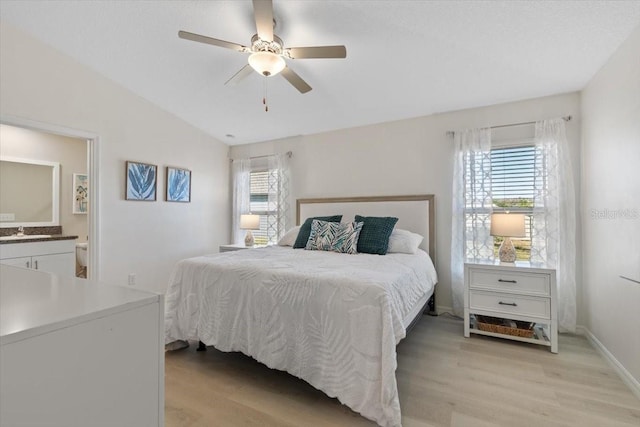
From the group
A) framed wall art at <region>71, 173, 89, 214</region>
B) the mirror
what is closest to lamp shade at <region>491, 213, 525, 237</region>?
framed wall art at <region>71, 173, 89, 214</region>

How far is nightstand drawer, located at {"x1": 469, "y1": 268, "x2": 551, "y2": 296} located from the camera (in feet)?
8.53

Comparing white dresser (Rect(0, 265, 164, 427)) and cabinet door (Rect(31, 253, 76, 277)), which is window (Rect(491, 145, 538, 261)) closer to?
white dresser (Rect(0, 265, 164, 427))

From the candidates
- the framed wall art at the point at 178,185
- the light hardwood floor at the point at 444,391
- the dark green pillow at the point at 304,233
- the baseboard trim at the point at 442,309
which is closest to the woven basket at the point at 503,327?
the light hardwood floor at the point at 444,391

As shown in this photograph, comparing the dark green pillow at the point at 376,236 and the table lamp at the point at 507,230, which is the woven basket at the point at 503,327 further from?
the dark green pillow at the point at 376,236

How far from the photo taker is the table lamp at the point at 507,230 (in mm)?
2770

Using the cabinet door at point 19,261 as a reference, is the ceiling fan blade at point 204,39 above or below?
above

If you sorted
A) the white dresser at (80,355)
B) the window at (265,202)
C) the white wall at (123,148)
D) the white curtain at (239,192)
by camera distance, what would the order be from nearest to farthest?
the white dresser at (80,355) < the white wall at (123,148) < the window at (265,202) < the white curtain at (239,192)

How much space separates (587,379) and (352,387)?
5.67 ft

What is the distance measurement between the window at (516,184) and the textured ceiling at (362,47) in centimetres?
56

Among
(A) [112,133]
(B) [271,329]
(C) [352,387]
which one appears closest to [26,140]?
(A) [112,133]

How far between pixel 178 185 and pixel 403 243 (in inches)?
122

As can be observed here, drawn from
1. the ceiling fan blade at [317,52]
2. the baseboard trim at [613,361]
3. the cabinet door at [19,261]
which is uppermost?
the ceiling fan blade at [317,52]

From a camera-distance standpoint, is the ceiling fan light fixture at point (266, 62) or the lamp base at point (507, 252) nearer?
the ceiling fan light fixture at point (266, 62)

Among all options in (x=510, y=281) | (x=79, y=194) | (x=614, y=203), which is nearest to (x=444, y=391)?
(x=510, y=281)
